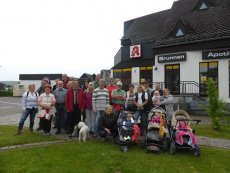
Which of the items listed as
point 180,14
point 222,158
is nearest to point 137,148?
point 222,158

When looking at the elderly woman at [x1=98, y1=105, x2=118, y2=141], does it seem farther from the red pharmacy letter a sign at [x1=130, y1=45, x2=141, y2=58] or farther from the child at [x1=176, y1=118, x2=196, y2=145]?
the red pharmacy letter a sign at [x1=130, y1=45, x2=141, y2=58]

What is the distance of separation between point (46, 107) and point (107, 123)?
7.58 ft

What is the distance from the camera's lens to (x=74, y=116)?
6.82 m

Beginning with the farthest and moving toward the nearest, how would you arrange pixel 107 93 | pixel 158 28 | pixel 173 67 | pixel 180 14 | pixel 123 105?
pixel 158 28
pixel 180 14
pixel 173 67
pixel 123 105
pixel 107 93

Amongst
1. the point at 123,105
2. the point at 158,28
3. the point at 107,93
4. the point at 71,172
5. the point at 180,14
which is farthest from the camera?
the point at 158,28

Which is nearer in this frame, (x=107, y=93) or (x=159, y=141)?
(x=159, y=141)

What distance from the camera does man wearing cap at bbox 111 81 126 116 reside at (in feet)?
21.4

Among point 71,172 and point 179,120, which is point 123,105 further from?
point 71,172

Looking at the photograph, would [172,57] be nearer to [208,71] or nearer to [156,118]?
[208,71]

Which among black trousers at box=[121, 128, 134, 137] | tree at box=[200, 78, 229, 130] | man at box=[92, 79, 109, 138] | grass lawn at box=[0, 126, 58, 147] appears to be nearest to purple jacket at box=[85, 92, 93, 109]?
man at box=[92, 79, 109, 138]

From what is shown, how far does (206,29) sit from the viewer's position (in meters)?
14.0

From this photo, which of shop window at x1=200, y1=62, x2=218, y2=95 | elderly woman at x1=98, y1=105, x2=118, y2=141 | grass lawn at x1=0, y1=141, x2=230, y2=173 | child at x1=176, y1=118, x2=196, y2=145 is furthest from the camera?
shop window at x1=200, y1=62, x2=218, y2=95

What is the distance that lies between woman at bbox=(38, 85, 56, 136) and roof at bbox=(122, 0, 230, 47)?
451 inches

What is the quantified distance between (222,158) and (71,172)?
12.5 feet
